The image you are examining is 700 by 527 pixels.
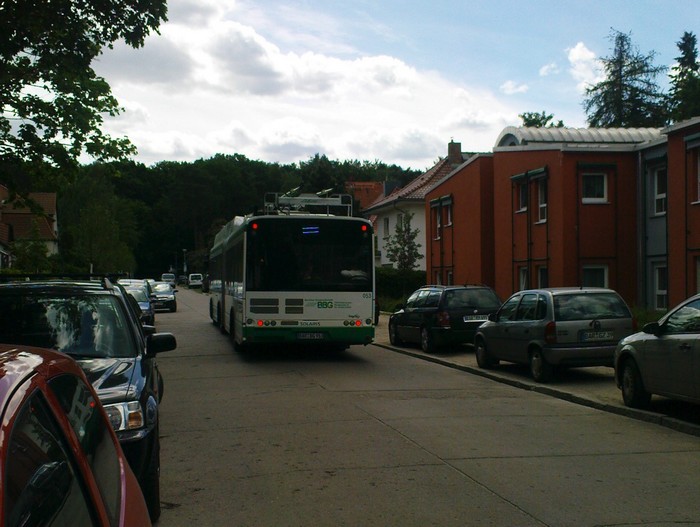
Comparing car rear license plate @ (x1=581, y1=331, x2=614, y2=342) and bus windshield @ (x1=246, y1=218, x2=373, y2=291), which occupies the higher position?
bus windshield @ (x1=246, y1=218, x2=373, y2=291)

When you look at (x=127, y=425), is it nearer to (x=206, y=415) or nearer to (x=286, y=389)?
(x=206, y=415)

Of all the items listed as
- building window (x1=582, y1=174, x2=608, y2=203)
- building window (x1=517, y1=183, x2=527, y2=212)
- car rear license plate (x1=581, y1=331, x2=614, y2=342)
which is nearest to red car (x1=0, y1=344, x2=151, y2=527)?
car rear license plate (x1=581, y1=331, x2=614, y2=342)

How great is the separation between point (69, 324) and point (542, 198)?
2231cm

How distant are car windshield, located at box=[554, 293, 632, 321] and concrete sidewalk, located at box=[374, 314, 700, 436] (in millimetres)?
1093

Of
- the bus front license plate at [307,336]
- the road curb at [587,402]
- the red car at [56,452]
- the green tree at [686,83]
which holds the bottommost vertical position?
the road curb at [587,402]

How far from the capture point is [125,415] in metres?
5.57

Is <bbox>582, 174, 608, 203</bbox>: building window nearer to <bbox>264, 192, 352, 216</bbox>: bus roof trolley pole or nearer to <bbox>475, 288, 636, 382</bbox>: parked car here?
<bbox>264, 192, 352, 216</bbox>: bus roof trolley pole

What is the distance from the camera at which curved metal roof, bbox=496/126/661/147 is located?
29328 millimetres

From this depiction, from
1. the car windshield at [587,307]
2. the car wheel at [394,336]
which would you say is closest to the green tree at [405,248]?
the car wheel at [394,336]

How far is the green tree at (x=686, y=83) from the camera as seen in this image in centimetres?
4756

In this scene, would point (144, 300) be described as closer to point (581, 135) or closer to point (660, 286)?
point (581, 135)

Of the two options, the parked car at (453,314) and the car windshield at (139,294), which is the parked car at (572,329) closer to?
the parked car at (453,314)

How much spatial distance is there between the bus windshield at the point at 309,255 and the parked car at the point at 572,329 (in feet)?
13.2

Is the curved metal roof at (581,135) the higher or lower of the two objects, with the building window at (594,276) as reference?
higher
